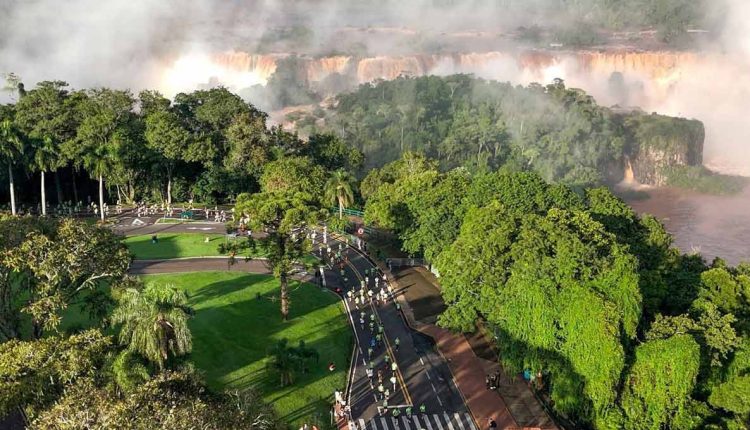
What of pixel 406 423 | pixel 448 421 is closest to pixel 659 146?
pixel 448 421

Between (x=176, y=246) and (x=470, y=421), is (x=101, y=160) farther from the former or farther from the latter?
(x=470, y=421)

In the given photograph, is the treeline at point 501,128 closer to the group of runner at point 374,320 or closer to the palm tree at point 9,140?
the group of runner at point 374,320

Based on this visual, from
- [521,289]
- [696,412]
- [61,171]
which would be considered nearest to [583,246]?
[521,289]

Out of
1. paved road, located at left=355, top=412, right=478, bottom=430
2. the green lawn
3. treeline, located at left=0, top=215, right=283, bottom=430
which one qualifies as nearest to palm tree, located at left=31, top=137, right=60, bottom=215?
the green lawn

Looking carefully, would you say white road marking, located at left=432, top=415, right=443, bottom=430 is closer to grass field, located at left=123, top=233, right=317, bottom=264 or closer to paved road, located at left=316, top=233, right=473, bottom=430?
paved road, located at left=316, top=233, right=473, bottom=430

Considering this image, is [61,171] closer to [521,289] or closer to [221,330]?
[221,330]

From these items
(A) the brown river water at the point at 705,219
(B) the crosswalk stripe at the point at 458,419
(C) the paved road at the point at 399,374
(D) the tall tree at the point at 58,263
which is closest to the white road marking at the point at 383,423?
(C) the paved road at the point at 399,374
